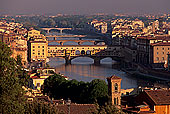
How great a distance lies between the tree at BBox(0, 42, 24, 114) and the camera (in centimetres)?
447

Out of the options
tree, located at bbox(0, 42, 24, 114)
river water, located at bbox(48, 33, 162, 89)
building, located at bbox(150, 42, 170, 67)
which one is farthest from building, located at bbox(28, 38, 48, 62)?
tree, located at bbox(0, 42, 24, 114)

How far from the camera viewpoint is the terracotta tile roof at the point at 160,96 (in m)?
7.59

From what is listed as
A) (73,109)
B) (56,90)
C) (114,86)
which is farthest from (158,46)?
(73,109)

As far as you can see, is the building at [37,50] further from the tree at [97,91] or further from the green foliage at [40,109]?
the green foliage at [40,109]

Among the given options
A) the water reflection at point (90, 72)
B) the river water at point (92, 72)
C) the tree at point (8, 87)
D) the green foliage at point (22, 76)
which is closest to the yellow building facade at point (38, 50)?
the river water at point (92, 72)

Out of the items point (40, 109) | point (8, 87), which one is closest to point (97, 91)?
point (40, 109)

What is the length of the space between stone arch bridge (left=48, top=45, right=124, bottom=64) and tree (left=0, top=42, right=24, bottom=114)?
67.7 feet

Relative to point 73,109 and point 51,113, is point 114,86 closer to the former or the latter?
point 73,109

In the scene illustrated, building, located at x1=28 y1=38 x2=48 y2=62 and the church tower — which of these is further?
building, located at x1=28 y1=38 x2=48 y2=62

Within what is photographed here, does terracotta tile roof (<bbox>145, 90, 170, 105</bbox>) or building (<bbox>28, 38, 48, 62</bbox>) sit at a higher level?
terracotta tile roof (<bbox>145, 90, 170, 105</bbox>)

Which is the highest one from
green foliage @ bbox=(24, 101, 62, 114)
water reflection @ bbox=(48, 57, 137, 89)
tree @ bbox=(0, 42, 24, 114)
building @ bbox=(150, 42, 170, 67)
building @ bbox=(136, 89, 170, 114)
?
tree @ bbox=(0, 42, 24, 114)

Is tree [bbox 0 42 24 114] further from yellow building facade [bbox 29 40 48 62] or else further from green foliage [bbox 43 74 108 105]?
yellow building facade [bbox 29 40 48 62]

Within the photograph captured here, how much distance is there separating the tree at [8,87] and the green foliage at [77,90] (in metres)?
3.99

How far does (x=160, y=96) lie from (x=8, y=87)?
3.77 m
